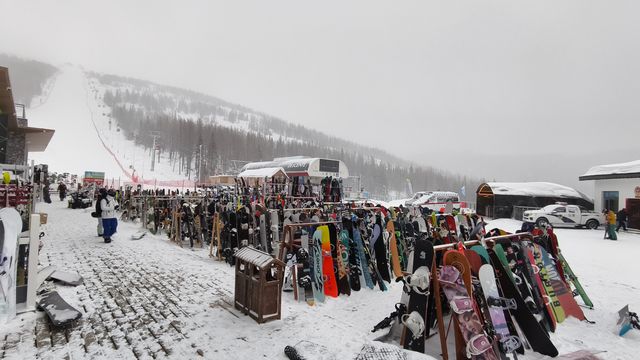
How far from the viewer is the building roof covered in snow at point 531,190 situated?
28000 millimetres

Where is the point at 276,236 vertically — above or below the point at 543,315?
above

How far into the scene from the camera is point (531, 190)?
28.6 m

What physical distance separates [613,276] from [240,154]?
77.8 meters

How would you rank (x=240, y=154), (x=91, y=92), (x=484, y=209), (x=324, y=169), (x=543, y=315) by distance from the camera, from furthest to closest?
(x=91, y=92) < (x=240, y=154) < (x=484, y=209) < (x=324, y=169) < (x=543, y=315)

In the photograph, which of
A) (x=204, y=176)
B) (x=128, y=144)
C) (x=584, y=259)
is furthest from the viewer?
(x=128, y=144)

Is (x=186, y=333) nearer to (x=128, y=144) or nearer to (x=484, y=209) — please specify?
(x=484, y=209)

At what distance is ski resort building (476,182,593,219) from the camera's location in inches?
1072

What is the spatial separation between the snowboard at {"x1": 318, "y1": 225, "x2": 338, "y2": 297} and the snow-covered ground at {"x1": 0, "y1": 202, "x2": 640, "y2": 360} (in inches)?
9.1

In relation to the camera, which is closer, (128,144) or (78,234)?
(78,234)

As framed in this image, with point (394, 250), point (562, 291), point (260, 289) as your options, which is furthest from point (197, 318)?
point (562, 291)

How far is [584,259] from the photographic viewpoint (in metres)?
11.3

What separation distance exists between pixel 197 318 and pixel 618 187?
2708cm

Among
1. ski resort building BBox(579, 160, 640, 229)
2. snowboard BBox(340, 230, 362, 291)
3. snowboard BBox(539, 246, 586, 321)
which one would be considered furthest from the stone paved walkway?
ski resort building BBox(579, 160, 640, 229)

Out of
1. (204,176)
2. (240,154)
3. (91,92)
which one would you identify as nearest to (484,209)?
(204,176)
